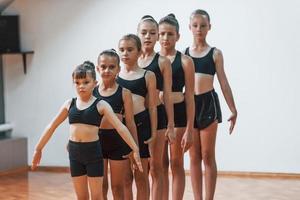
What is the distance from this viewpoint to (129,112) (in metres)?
3.20

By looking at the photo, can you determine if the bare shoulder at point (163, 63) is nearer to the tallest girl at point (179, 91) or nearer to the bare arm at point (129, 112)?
the tallest girl at point (179, 91)

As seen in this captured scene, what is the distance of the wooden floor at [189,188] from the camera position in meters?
5.17

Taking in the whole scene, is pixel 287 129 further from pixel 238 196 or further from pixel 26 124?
pixel 26 124

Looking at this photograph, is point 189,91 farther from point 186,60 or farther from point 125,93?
point 125,93

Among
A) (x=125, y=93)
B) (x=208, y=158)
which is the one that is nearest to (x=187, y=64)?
Result: (x=125, y=93)

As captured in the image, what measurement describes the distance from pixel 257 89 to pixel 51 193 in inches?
91.9

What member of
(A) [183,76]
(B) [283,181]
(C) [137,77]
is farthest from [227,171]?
(C) [137,77]

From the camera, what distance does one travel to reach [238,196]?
5.12 meters

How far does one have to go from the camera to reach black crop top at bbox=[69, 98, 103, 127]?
10.3 ft

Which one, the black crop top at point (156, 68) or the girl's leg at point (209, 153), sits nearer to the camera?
the black crop top at point (156, 68)

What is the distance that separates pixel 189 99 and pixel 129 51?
584mm

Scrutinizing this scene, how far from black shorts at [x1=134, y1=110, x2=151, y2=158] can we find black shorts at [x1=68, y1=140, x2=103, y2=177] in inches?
10.8

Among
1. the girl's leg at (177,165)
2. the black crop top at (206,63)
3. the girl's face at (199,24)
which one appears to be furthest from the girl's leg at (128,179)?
the girl's face at (199,24)

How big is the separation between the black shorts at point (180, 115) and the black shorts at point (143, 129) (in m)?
0.45
